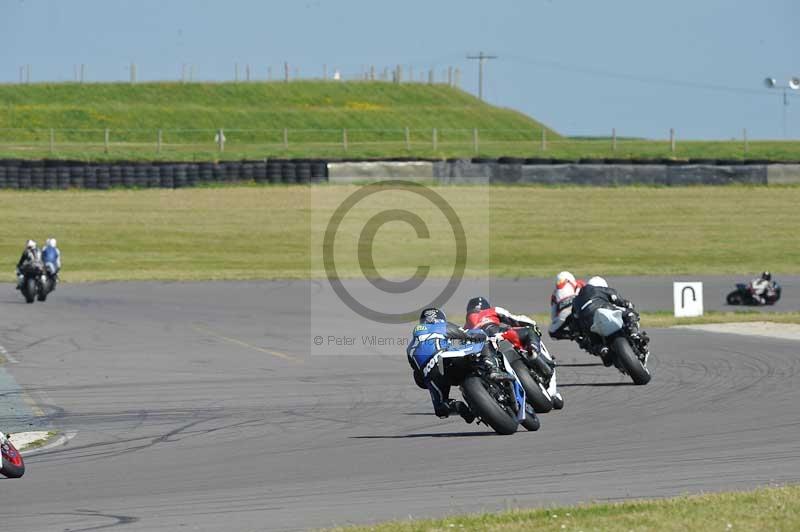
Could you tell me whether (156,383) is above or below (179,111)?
below

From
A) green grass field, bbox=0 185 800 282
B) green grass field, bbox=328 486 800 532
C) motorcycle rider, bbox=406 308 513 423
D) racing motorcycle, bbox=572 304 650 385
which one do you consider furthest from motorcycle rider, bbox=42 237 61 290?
green grass field, bbox=328 486 800 532

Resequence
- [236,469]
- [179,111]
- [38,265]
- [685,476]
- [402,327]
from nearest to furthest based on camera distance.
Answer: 1. [685,476]
2. [236,469]
3. [402,327]
4. [38,265]
5. [179,111]

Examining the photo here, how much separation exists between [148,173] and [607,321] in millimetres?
37752

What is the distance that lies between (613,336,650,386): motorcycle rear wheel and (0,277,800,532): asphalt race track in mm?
176

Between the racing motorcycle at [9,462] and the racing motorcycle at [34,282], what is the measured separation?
21695 millimetres

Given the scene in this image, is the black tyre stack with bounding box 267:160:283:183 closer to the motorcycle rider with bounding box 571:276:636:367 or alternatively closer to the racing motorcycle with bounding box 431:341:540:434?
the motorcycle rider with bounding box 571:276:636:367

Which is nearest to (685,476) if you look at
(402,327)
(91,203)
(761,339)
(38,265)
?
(761,339)

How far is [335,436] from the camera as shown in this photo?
13.0 metres

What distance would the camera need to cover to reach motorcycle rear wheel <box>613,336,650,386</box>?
1641cm

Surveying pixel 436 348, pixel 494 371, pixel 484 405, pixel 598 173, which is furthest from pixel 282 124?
pixel 484 405

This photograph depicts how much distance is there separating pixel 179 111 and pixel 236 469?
7766 centimetres

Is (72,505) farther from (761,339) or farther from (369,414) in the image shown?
(761,339)

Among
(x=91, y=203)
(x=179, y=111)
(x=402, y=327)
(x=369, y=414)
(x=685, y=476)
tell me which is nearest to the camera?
Result: (x=685, y=476)

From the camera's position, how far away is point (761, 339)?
882 inches
